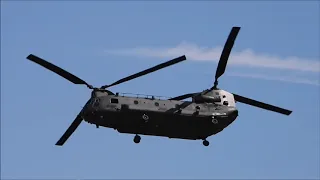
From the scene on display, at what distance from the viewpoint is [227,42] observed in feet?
250

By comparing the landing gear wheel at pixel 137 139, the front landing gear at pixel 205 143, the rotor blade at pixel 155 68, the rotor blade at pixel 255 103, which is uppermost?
the rotor blade at pixel 155 68

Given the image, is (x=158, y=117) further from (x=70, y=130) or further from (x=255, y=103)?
(x=255, y=103)

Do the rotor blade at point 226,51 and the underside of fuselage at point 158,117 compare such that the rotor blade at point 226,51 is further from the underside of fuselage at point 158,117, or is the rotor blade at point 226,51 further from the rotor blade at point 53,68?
the rotor blade at point 53,68

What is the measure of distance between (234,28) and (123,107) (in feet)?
45.3

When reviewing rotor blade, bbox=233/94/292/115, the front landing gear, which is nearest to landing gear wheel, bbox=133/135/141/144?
the front landing gear

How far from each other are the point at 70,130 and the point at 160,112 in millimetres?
10641

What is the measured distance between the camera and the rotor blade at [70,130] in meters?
77.9

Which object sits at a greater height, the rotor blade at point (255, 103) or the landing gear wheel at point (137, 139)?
the rotor blade at point (255, 103)

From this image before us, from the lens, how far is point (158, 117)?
245ft

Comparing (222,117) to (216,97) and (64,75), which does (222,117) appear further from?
(64,75)

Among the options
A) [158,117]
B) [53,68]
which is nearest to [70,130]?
[53,68]

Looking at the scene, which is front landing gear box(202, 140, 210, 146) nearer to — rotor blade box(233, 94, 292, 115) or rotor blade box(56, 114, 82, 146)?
rotor blade box(233, 94, 292, 115)

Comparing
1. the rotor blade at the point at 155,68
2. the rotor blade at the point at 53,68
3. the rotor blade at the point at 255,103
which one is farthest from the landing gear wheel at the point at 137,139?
the rotor blade at the point at 255,103

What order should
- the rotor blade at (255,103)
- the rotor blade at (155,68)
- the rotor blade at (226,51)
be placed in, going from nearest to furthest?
the rotor blade at (155,68)
the rotor blade at (226,51)
the rotor blade at (255,103)
